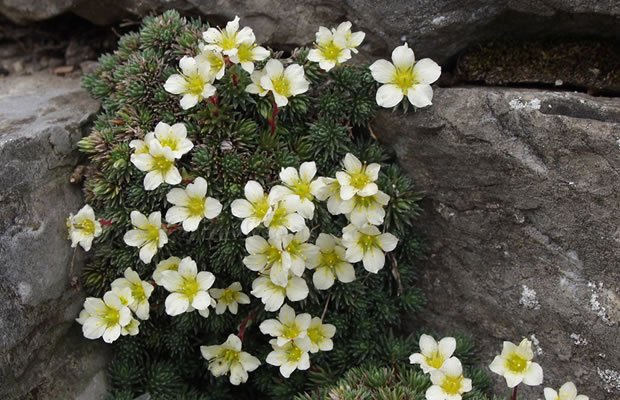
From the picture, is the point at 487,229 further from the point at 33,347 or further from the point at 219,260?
the point at 33,347

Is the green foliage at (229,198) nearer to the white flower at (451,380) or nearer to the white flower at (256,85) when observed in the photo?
the white flower at (256,85)

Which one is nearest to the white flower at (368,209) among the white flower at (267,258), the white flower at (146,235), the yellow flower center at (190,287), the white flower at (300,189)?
the white flower at (300,189)

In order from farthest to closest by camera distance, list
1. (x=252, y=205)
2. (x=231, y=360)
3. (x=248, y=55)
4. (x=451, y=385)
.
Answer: (x=231, y=360)
(x=248, y=55)
(x=252, y=205)
(x=451, y=385)

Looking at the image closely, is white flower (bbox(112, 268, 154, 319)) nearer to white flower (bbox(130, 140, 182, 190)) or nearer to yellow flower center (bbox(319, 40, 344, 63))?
white flower (bbox(130, 140, 182, 190))

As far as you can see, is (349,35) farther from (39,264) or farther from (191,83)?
(39,264)

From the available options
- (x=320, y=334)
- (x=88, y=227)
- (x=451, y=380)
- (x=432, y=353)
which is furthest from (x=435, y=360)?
(x=88, y=227)
